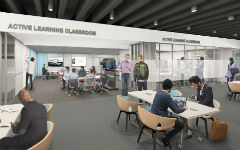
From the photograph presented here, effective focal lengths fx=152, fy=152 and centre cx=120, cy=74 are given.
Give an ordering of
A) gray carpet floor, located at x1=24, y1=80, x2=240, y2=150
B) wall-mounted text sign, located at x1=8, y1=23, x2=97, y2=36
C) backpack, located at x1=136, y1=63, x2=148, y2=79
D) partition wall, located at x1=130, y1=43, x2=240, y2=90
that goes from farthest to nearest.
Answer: partition wall, located at x1=130, y1=43, x2=240, y2=90, backpack, located at x1=136, y1=63, x2=148, y2=79, wall-mounted text sign, located at x1=8, y1=23, x2=97, y2=36, gray carpet floor, located at x1=24, y1=80, x2=240, y2=150

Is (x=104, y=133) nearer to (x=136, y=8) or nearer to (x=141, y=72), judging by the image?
(x=141, y=72)

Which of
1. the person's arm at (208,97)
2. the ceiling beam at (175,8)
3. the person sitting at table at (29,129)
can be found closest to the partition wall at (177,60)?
the ceiling beam at (175,8)

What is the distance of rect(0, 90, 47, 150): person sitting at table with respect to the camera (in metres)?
1.76

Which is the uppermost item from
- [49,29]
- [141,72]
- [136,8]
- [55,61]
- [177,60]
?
[136,8]

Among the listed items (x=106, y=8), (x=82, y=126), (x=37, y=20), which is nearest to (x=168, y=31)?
(x=106, y=8)

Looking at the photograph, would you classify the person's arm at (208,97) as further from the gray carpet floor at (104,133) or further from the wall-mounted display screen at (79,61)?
the wall-mounted display screen at (79,61)

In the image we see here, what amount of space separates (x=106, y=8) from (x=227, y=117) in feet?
15.6

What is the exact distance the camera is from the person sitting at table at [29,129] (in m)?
1.76

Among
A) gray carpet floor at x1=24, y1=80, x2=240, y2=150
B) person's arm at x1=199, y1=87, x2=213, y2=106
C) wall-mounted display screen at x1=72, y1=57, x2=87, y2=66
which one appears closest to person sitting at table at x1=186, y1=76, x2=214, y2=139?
person's arm at x1=199, y1=87, x2=213, y2=106

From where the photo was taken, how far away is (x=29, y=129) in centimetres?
183

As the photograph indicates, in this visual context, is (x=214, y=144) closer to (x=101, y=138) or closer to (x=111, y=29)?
(x=101, y=138)

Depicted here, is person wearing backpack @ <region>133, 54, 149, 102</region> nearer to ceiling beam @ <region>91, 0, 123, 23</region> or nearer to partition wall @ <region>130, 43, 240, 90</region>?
ceiling beam @ <region>91, 0, 123, 23</region>

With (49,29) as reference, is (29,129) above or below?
below

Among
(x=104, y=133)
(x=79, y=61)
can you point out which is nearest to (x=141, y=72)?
(x=104, y=133)
